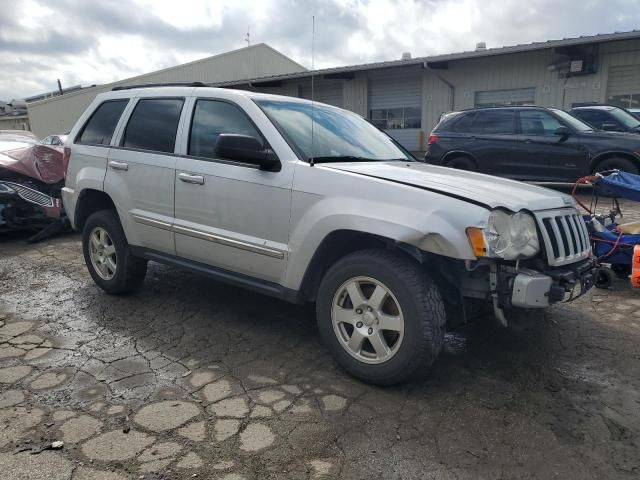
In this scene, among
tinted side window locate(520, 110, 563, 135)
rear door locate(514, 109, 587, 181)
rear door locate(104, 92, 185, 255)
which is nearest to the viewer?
rear door locate(104, 92, 185, 255)

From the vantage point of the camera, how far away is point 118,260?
4.55 m

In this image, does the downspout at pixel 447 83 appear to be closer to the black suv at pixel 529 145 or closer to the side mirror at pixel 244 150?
the black suv at pixel 529 145

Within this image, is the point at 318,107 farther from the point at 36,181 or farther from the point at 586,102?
the point at 586,102

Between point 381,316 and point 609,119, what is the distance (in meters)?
9.64

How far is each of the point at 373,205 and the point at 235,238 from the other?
1.11 m

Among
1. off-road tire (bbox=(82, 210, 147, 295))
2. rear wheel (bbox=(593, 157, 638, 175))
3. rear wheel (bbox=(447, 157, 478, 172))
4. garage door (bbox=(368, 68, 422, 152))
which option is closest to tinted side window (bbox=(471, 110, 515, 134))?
rear wheel (bbox=(447, 157, 478, 172))

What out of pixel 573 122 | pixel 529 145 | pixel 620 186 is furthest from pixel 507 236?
pixel 573 122

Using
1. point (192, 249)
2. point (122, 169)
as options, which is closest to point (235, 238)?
point (192, 249)

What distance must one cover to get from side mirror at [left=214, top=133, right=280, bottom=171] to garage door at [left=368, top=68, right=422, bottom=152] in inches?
573

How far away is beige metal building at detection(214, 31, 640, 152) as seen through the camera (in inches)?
535

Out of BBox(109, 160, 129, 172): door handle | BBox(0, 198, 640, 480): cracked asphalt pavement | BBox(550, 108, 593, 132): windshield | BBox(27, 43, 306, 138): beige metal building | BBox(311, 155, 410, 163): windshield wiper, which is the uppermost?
BBox(27, 43, 306, 138): beige metal building

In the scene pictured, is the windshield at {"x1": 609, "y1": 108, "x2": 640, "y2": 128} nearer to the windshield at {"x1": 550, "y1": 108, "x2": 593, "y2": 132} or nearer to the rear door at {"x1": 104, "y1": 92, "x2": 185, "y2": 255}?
the windshield at {"x1": 550, "y1": 108, "x2": 593, "y2": 132}

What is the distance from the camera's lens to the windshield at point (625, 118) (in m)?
10.1

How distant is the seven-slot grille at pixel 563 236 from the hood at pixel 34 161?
696 cm
